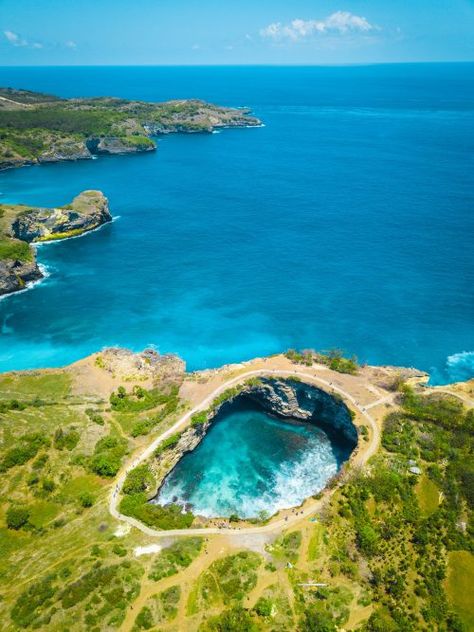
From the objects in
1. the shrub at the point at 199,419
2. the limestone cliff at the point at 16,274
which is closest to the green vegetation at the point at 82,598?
the shrub at the point at 199,419

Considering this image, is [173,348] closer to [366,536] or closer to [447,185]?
[366,536]

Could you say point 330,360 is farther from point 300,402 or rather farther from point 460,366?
point 460,366

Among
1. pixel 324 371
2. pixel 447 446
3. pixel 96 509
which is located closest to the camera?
pixel 96 509

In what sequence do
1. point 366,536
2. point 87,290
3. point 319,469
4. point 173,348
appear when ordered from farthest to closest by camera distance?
point 87,290
point 173,348
point 319,469
point 366,536

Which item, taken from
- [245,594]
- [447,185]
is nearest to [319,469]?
[245,594]

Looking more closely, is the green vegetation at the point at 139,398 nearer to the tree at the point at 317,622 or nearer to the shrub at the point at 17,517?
the shrub at the point at 17,517

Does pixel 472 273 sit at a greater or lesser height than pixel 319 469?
greater

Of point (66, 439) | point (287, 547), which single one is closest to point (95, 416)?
point (66, 439)

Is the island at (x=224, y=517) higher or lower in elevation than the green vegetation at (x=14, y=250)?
lower
